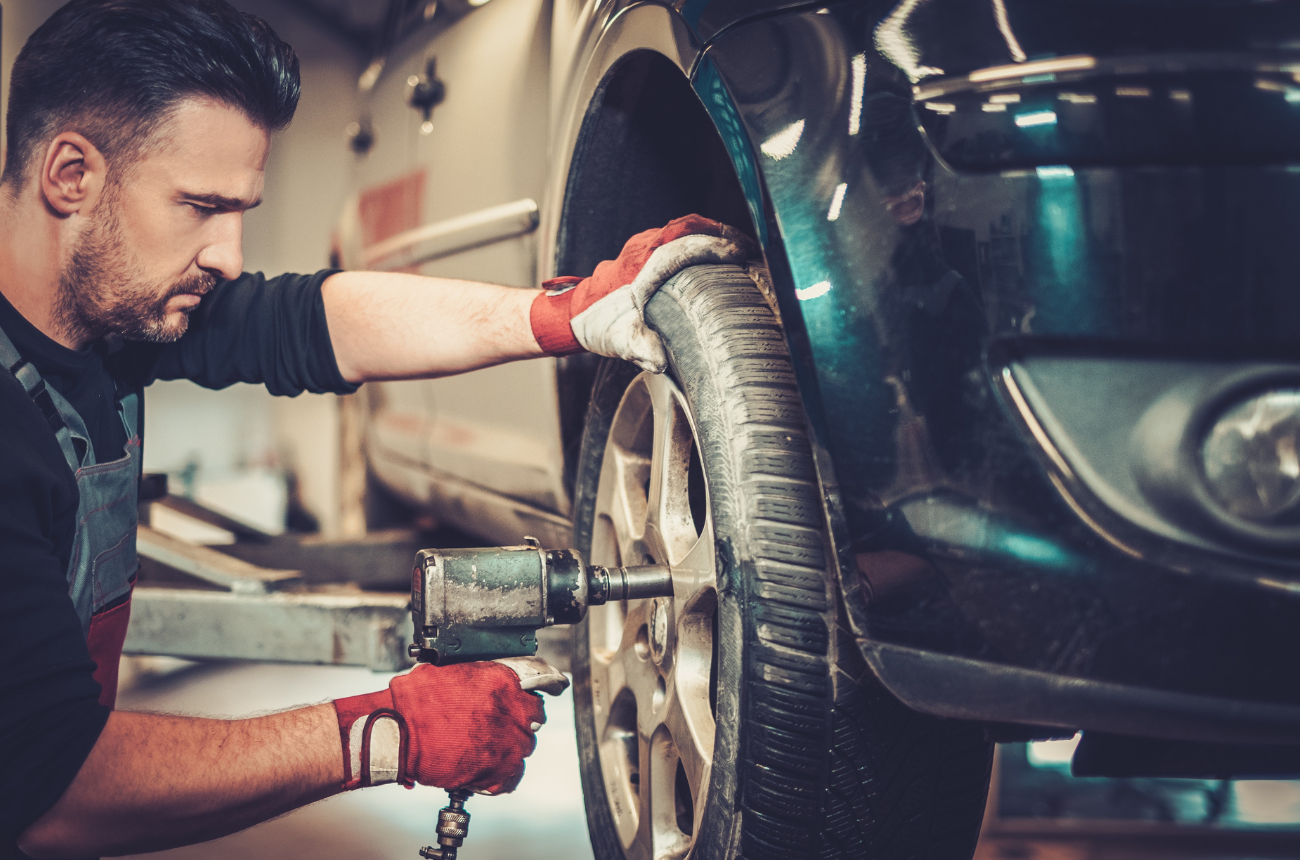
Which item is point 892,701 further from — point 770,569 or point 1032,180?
point 1032,180

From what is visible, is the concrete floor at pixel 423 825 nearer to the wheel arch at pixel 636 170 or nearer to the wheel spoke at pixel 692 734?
the wheel spoke at pixel 692 734

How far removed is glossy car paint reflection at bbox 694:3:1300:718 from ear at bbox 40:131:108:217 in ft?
2.57

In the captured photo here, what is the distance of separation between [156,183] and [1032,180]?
38.7 inches

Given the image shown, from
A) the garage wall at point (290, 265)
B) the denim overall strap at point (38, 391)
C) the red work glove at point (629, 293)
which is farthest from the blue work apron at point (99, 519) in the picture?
the garage wall at point (290, 265)

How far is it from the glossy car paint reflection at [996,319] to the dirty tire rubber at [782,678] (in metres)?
0.08

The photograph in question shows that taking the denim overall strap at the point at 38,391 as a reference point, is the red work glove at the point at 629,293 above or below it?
above

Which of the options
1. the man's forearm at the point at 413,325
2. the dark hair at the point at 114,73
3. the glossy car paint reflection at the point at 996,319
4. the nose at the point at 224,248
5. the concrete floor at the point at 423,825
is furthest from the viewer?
the concrete floor at the point at 423,825

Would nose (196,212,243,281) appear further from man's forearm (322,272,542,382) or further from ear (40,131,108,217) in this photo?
man's forearm (322,272,542,382)

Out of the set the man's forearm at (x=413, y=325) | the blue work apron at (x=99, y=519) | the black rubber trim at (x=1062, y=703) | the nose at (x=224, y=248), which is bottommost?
the black rubber trim at (x=1062, y=703)

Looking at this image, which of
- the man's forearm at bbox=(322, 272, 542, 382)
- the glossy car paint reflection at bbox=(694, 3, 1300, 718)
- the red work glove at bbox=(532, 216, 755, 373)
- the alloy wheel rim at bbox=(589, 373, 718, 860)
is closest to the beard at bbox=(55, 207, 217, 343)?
the man's forearm at bbox=(322, 272, 542, 382)

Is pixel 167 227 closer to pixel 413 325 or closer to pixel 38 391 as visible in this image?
pixel 38 391

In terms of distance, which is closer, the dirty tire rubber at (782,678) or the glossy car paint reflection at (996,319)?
the glossy car paint reflection at (996,319)

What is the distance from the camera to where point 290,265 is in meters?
5.22

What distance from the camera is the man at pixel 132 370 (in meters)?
0.94
